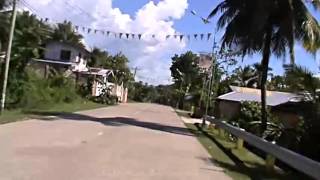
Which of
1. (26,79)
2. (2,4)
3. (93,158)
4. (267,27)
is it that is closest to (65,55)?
(26,79)

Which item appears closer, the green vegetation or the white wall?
the green vegetation

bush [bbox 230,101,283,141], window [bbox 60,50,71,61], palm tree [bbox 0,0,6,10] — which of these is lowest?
bush [bbox 230,101,283,141]

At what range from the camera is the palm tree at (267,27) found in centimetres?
3056

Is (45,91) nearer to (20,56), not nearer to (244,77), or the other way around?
(20,56)

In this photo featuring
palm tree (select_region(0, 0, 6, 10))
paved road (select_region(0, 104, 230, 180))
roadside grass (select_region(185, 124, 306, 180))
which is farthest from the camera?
palm tree (select_region(0, 0, 6, 10))

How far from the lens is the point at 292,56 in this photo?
1245 inches

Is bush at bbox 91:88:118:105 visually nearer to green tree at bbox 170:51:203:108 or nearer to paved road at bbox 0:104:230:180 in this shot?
green tree at bbox 170:51:203:108

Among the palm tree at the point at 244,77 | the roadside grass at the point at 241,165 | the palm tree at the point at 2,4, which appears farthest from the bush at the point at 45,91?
the palm tree at the point at 244,77

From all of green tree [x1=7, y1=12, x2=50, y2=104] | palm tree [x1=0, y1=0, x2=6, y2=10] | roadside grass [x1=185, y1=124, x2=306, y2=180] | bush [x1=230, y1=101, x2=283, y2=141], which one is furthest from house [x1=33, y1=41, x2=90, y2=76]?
roadside grass [x1=185, y1=124, x2=306, y2=180]

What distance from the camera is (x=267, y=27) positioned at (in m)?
31.5

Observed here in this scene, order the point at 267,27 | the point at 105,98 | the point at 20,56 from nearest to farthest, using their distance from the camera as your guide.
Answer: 1. the point at 267,27
2. the point at 20,56
3. the point at 105,98

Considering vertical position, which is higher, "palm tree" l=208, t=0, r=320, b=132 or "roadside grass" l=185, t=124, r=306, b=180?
"palm tree" l=208, t=0, r=320, b=132

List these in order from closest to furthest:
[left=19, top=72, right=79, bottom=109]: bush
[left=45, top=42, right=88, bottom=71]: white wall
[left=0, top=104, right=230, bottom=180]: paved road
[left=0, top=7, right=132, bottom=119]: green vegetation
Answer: [left=0, top=104, right=230, bottom=180]: paved road < [left=0, top=7, right=132, bottom=119]: green vegetation < [left=19, top=72, right=79, bottom=109]: bush < [left=45, top=42, right=88, bottom=71]: white wall

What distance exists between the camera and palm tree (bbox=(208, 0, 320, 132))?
30562 millimetres
